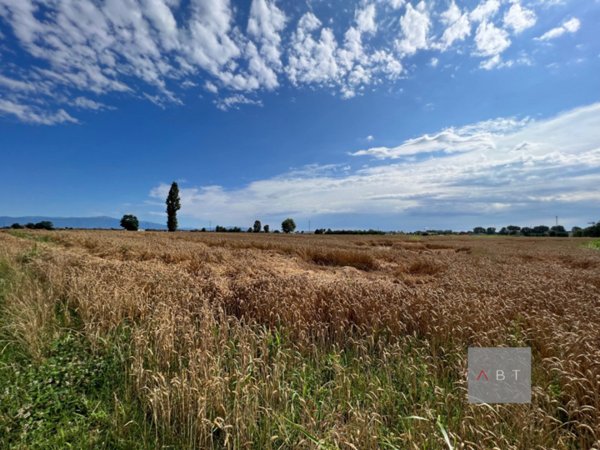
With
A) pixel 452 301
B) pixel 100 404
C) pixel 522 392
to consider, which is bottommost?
pixel 100 404

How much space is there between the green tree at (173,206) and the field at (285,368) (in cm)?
7907

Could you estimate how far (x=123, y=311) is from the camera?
578 cm

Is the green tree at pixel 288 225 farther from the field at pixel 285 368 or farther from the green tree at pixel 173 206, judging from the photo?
the field at pixel 285 368

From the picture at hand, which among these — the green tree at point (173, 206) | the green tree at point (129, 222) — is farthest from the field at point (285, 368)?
the green tree at point (129, 222)

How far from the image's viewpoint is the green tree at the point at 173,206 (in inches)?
3206

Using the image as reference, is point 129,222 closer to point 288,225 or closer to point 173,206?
point 173,206

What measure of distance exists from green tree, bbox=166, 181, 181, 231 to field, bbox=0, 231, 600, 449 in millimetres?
79067

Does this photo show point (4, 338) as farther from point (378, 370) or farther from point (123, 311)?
point (378, 370)

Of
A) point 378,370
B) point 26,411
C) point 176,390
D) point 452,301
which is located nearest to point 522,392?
point 378,370

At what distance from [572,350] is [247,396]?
14.4 feet

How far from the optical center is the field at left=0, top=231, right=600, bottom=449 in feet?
9.22

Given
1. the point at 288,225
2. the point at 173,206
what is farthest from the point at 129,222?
the point at 288,225

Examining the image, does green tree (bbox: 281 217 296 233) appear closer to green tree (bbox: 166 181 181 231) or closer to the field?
green tree (bbox: 166 181 181 231)

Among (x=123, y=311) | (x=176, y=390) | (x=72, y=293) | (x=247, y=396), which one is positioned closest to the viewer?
(x=247, y=396)
